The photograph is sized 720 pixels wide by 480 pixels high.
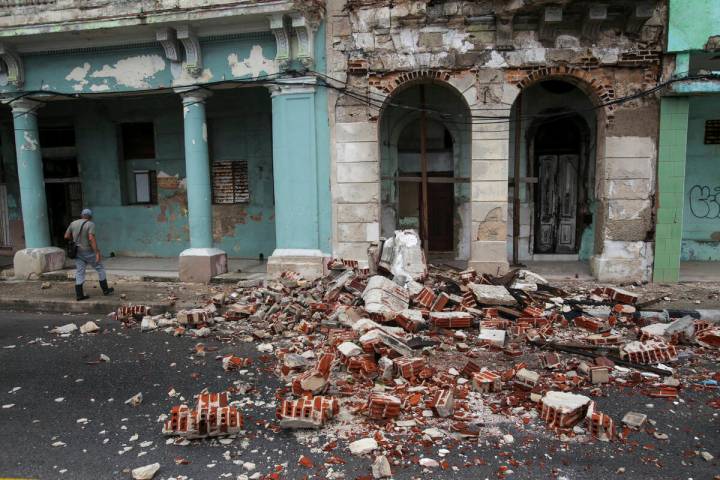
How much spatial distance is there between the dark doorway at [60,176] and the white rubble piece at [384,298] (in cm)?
954

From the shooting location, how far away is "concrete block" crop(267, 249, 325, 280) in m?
8.97

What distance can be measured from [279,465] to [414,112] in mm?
8675

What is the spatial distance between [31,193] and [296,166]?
6.02m

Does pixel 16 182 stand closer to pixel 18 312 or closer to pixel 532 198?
pixel 18 312

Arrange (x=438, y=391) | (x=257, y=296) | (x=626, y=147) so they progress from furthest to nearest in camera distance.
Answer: (x=626, y=147) < (x=257, y=296) < (x=438, y=391)

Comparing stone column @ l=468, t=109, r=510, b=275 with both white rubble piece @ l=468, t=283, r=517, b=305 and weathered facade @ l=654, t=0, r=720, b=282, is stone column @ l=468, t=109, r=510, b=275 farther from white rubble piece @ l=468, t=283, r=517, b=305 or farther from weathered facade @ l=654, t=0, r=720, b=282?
weathered facade @ l=654, t=0, r=720, b=282

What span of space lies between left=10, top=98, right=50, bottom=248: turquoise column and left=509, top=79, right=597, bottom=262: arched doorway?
10280 mm

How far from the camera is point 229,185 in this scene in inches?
464

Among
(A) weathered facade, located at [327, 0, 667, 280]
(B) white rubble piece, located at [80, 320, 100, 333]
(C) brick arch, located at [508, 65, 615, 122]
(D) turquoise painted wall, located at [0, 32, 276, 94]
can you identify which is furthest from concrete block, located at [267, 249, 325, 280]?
(C) brick arch, located at [508, 65, 615, 122]

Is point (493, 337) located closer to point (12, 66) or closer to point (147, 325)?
point (147, 325)

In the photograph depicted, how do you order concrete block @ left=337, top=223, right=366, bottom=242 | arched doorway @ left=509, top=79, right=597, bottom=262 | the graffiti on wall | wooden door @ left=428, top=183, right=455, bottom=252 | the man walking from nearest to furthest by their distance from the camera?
the man walking
concrete block @ left=337, top=223, right=366, bottom=242
arched doorway @ left=509, top=79, right=597, bottom=262
the graffiti on wall
wooden door @ left=428, top=183, right=455, bottom=252

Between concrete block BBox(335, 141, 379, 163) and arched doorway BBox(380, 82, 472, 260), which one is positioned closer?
concrete block BBox(335, 141, 379, 163)

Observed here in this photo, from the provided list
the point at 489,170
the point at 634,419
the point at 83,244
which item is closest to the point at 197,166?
the point at 83,244

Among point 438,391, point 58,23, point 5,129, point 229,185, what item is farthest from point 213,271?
point 5,129
